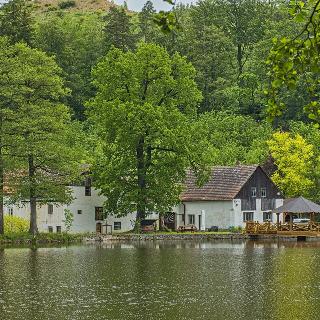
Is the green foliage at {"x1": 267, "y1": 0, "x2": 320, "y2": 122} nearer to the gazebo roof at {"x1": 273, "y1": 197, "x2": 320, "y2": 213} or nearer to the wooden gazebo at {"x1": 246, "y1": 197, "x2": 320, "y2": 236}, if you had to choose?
the wooden gazebo at {"x1": 246, "y1": 197, "x2": 320, "y2": 236}

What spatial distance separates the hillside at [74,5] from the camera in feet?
577

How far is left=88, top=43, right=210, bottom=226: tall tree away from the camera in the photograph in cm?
6588

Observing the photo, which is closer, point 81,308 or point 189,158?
Answer: point 81,308

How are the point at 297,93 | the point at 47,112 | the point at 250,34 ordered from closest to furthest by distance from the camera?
the point at 47,112, the point at 297,93, the point at 250,34

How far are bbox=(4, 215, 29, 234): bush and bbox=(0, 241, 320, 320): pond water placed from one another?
14.9 meters

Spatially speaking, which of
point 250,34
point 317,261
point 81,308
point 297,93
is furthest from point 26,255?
point 250,34

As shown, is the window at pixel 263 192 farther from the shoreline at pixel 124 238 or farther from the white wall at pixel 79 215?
the white wall at pixel 79 215

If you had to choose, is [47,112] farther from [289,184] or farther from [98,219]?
[289,184]

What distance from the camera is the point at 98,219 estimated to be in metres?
74.5

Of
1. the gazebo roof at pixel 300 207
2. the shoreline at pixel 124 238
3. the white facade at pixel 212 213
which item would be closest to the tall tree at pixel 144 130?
the shoreline at pixel 124 238

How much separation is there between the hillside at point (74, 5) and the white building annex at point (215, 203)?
332 ft

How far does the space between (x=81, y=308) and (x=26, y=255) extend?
22.4 meters

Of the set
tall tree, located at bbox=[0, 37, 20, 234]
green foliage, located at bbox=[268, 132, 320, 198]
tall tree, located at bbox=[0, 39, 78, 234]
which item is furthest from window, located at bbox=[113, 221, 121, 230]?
tall tree, located at bbox=[0, 37, 20, 234]

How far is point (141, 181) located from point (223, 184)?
12983mm
